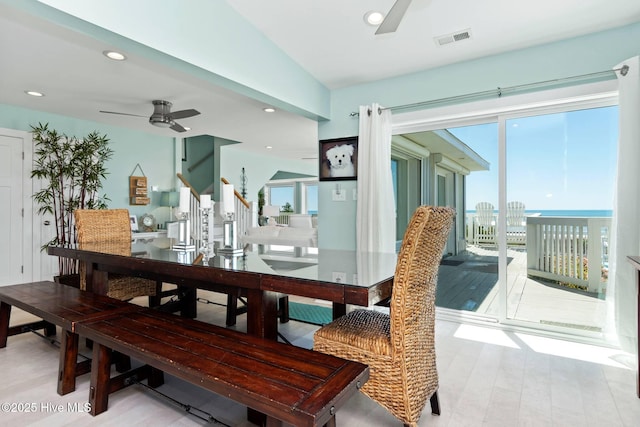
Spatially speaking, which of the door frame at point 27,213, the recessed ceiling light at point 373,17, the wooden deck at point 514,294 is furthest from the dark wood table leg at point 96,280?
the wooden deck at point 514,294

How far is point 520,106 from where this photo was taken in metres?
3.06

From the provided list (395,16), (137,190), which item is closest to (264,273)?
(395,16)

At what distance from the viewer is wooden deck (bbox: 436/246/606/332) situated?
2.95 meters

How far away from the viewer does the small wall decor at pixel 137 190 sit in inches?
220

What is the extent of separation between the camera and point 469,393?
2.00m

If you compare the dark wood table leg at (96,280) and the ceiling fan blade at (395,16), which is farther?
the dark wood table leg at (96,280)

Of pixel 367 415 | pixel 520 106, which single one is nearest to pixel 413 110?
pixel 520 106

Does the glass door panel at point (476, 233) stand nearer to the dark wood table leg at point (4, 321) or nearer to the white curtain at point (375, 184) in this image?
the white curtain at point (375, 184)

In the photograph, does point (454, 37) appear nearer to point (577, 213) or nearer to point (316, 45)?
point (316, 45)

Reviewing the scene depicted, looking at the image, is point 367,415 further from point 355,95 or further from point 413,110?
point 355,95

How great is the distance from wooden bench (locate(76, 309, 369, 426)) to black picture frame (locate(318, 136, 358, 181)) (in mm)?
2562

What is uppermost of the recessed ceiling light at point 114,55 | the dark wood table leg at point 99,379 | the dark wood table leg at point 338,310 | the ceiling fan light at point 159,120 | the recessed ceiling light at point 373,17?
the recessed ceiling light at point 373,17

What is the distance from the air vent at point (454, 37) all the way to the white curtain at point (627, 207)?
3.71 feet

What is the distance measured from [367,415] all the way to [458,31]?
2931 millimetres
